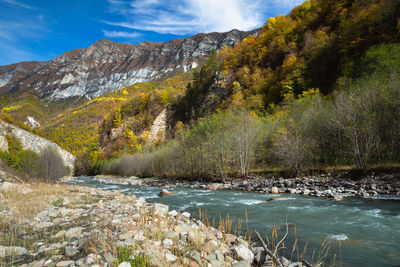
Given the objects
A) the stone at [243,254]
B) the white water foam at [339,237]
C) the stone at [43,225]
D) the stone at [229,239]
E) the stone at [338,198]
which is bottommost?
the stone at [338,198]

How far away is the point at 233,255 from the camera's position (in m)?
4.89

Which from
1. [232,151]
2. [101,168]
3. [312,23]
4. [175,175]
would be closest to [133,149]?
[101,168]

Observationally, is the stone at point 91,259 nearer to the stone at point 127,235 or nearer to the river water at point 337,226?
the stone at point 127,235

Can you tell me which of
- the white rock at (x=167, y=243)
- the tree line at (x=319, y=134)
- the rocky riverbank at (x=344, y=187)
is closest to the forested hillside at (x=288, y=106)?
the tree line at (x=319, y=134)

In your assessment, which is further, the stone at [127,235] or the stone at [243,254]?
the stone at [127,235]

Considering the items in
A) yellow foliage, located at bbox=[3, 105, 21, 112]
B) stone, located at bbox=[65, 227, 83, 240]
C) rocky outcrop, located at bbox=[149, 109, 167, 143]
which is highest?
yellow foliage, located at bbox=[3, 105, 21, 112]

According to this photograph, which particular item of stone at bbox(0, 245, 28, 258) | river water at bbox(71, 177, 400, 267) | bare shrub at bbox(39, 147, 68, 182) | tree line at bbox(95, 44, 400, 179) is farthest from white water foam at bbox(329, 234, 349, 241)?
bare shrub at bbox(39, 147, 68, 182)

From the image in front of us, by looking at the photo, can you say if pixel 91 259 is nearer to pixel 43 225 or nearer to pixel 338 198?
pixel 43 225

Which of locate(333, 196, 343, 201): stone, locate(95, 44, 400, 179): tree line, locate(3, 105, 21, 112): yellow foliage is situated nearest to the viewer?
locate(333, 196, 343, 201): stone

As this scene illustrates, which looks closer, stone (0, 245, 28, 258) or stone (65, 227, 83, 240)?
stone (0, 245, 28, 258)

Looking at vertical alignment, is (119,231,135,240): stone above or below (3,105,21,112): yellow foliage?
below

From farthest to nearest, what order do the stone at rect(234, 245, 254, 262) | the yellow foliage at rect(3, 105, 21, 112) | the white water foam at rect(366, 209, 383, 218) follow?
the yellow foliage at rect(3, 105, 21, 112), the white water foam at rect(366, 209, 383, 218), the stone at rect(234, 245, 254, 262)

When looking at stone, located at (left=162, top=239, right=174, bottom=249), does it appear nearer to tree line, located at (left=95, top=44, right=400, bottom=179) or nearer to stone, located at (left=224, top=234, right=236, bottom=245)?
stone, located at (left=224, top=234, right=236, bottom=245)

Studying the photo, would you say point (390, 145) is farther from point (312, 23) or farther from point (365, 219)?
point (312, 23)
